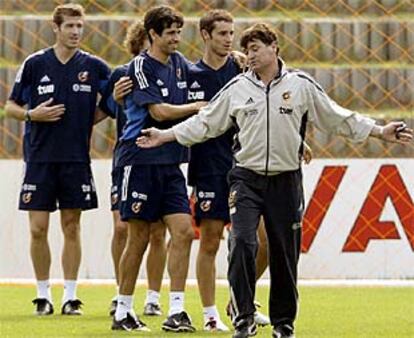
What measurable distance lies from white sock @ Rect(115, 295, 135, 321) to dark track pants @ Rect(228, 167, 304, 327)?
4.38 ft

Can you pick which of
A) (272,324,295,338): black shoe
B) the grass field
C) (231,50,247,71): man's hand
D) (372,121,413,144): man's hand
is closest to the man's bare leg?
the grass field

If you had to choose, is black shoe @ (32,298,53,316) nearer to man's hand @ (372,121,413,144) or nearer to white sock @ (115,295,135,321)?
white sock @ (115,295,135,321)

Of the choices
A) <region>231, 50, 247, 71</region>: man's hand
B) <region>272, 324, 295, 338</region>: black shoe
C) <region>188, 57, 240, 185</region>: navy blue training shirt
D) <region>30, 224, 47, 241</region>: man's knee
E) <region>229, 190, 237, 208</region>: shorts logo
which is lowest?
<region>272, 324, 295, 338</region>: black shoe

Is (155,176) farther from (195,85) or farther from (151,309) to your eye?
(151,309)

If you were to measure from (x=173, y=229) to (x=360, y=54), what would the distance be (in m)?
7.96

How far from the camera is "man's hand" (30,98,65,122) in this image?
12.3 metres

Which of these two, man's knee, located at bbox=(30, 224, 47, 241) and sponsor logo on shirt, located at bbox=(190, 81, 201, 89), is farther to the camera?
man's knee, located at bbox=(30, 224, 47, 241)

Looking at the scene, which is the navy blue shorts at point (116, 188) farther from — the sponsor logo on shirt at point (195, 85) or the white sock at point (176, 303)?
the white sock at point (176, 303)

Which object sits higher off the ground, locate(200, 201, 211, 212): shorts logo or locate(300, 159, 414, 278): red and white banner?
locate(200, 201, 211, 212): shorts logo

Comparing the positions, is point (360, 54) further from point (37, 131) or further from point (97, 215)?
point (37, 131)

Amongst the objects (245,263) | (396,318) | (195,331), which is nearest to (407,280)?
(396,318)

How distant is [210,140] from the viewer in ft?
36.4

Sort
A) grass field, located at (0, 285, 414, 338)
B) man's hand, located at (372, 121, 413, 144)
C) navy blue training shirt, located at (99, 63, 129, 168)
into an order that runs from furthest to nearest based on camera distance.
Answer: navy blue training shirt, located at (99, 63, 129, 168)
grass field, located at (0, 285, 414, 338)
man's hand, located at (372, 121, 413, 144)

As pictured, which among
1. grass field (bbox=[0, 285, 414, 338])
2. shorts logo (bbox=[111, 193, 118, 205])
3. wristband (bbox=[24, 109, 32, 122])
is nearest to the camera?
grass field (bbox=[0, 285, 414, 338])
